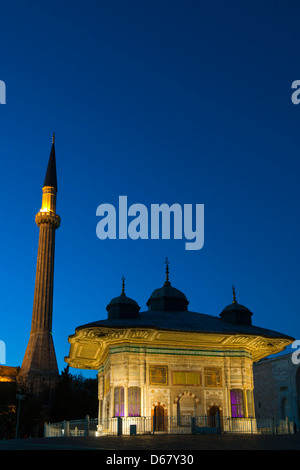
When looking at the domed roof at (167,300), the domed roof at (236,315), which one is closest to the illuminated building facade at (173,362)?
the domed roof at (236,315)

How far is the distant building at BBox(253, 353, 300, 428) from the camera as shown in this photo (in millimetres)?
44719

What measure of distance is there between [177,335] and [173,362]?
1.55 metres

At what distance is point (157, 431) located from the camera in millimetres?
23016

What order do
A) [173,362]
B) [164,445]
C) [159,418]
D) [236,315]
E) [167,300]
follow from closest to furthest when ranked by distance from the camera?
[164,445] < [159,418] < [173,362] < [236,315] < [167,300]

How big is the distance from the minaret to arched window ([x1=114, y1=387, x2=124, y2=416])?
29.8 meters

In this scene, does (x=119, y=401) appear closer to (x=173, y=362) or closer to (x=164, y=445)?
(x=173, y=362)

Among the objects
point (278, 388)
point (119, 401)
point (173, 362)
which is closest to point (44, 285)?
point (278, 388)

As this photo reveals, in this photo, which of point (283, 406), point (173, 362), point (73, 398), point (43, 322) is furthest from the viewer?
point (43, 322)

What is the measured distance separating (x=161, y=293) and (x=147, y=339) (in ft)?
21.8

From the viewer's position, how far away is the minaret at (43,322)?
52.7 meters

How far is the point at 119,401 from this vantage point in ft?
78.3

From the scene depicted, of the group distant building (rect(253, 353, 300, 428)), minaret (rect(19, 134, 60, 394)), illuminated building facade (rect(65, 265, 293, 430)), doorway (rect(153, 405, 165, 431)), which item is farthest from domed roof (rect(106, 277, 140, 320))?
minaret (rect(19, 134, 60, 394))
